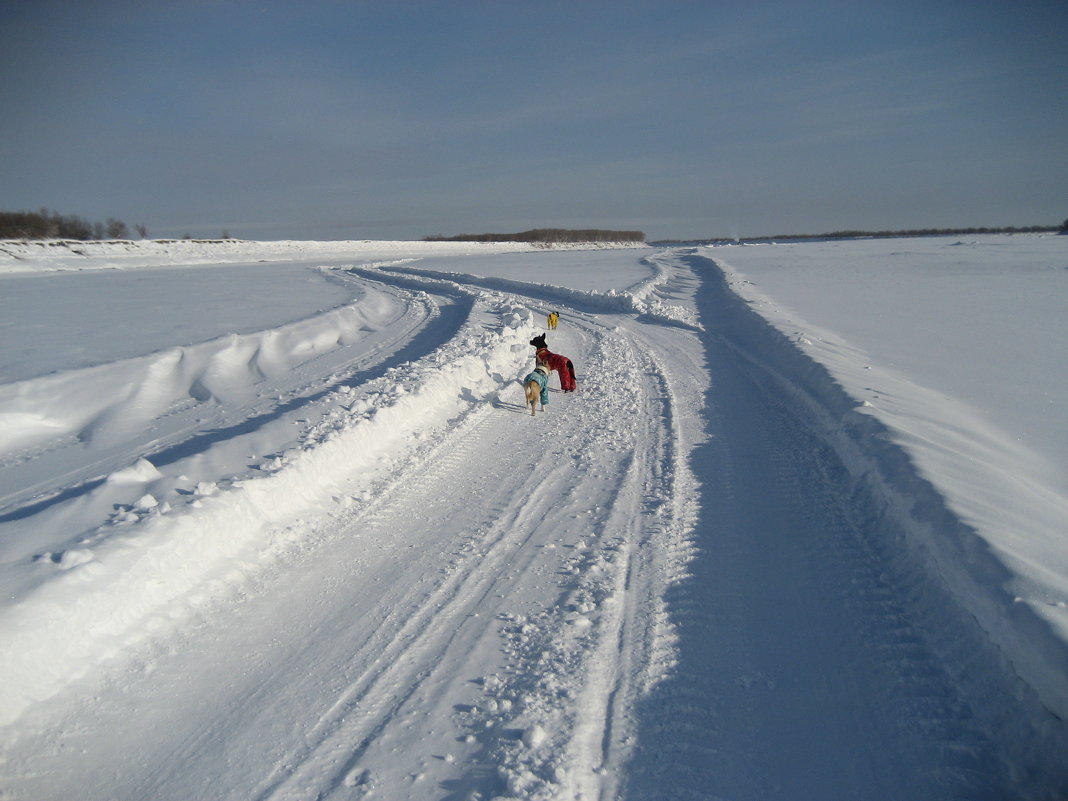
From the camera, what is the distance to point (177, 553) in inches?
155

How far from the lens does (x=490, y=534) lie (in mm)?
4609

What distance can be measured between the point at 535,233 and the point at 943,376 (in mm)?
116480

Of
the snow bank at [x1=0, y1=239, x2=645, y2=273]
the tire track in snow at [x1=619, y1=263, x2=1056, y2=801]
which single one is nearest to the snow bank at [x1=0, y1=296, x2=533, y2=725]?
the tire track in snow at [x1=619, y1=263, x2=1056, y2=801]

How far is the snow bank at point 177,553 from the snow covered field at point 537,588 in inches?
0.8

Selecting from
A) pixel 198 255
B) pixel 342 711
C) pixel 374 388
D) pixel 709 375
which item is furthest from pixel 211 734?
pixel 198 255

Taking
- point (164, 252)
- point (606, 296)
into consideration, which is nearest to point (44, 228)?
point (164, 252)

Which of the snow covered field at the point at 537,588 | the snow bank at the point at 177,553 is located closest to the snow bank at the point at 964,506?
the snow covered field at the point at 537,588

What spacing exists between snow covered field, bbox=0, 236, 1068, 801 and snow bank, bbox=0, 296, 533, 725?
2 centimetres

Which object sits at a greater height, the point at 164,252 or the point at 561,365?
the point at 561,365

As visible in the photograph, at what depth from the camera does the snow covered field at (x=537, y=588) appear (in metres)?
2.61

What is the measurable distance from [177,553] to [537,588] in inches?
94.9

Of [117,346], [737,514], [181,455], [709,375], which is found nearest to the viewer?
[737,514]

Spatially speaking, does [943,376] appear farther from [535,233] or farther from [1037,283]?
[535,233]

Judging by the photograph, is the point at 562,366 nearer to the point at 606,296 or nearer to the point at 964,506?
the point at 964,506
